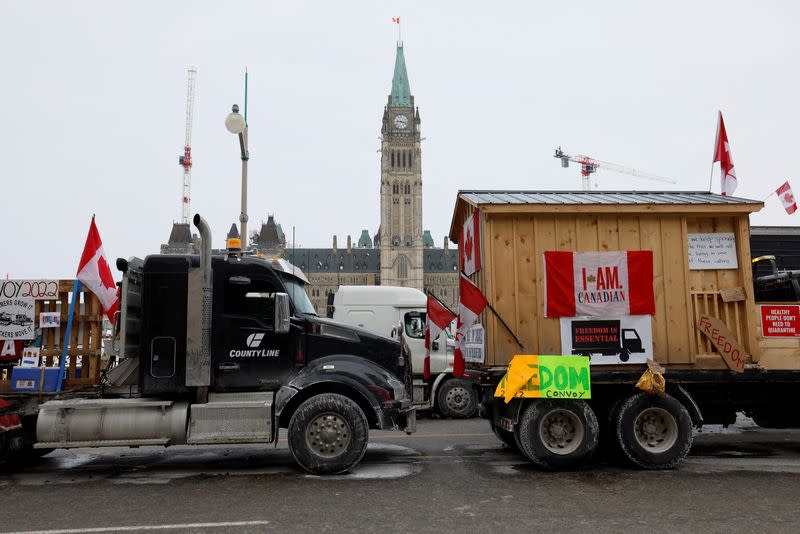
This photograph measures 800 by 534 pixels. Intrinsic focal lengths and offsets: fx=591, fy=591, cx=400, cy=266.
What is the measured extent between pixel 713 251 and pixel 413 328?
7.71 m

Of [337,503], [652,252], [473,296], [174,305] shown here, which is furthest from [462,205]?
[337,503]

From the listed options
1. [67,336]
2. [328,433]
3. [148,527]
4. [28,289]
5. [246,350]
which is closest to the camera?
[148,527]

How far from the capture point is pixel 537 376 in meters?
8.21

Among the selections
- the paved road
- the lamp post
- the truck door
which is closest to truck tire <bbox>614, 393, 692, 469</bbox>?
the paved road

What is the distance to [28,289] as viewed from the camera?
8883 mm

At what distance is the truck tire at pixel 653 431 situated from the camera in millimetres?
8336

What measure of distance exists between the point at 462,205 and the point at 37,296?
7.03 metres

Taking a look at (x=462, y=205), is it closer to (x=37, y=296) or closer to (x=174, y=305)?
(x=174, y=305)

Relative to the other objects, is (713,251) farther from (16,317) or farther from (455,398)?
(16,317)

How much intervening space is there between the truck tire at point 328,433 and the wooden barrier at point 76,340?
3.28m

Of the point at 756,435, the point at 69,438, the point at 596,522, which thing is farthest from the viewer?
the point at 756,435

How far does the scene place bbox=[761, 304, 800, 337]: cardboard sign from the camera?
361 inches

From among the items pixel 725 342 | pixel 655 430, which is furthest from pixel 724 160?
pixel 655 430

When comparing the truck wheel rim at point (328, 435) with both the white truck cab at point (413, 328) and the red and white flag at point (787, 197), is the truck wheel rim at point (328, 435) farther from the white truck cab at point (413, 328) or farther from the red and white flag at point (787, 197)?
the red and white flag at point (787, 197)
